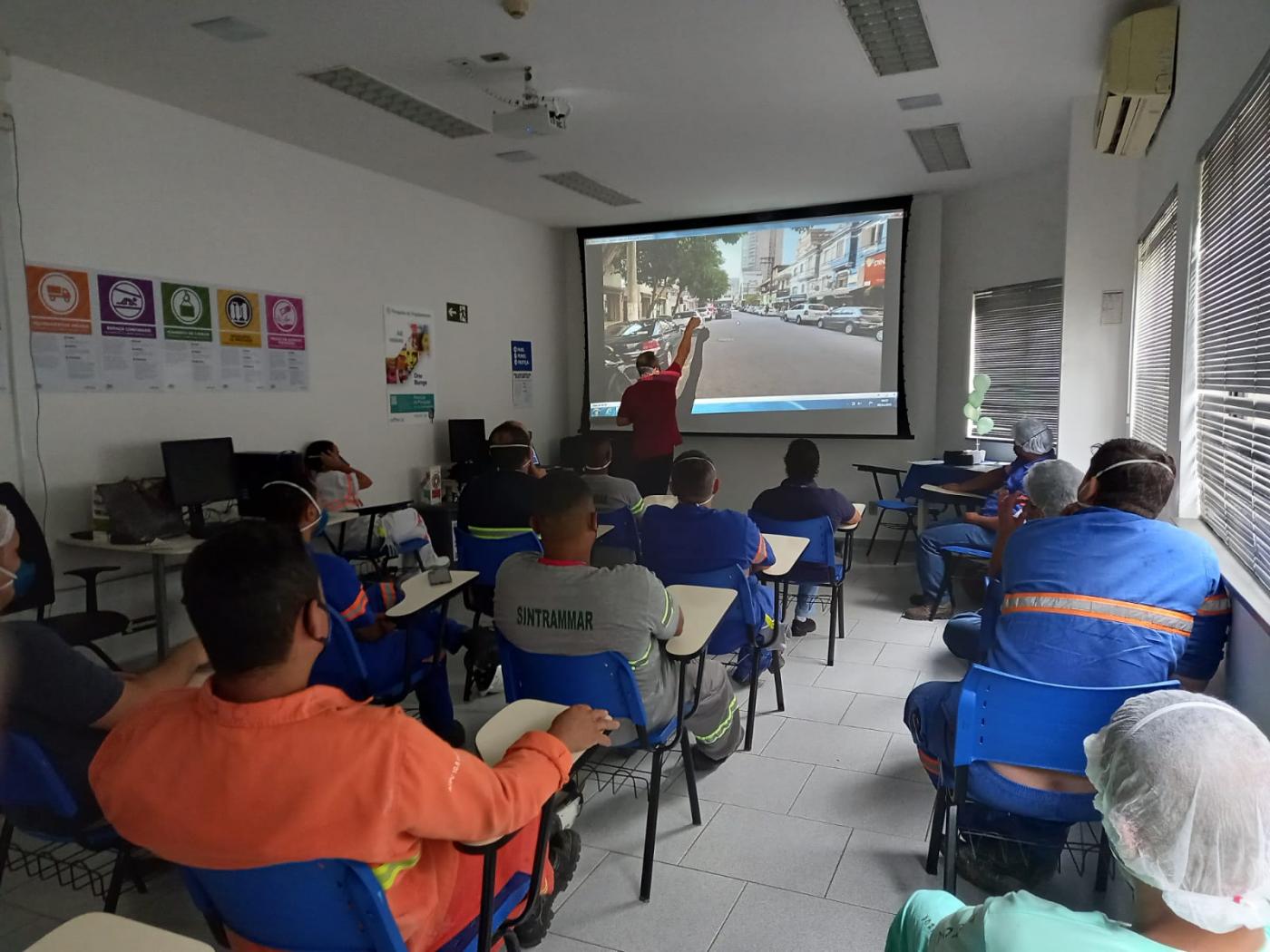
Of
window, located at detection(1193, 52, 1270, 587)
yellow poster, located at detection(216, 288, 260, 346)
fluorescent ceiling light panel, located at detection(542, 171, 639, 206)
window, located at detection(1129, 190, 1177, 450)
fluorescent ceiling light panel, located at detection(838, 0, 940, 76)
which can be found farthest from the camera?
fluorescent ceiling light panel, located at detection(542, 171, 639, 206)

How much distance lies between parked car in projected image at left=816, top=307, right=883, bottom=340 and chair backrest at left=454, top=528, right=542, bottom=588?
4.61m

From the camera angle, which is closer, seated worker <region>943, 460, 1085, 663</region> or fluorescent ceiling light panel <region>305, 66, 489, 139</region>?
seated worker <region>943, 460, 1085, 663</region>

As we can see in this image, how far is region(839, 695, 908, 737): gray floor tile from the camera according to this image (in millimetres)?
3371

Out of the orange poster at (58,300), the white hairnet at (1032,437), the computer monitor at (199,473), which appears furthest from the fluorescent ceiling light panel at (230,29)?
the white hairnet at (1032,437)

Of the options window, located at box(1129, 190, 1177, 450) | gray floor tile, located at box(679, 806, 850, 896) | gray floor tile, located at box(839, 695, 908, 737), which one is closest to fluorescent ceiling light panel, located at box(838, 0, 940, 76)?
window, located at box(1129, 190, 1177, 450)

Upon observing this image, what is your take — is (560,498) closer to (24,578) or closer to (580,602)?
(580,602)

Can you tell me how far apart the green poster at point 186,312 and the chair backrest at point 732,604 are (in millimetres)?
3253

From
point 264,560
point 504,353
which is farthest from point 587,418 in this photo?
point 264,560

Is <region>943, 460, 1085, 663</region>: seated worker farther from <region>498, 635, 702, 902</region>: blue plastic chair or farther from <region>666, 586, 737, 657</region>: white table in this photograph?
<region>498, 635, 702, 902</region>: blue plastic chair

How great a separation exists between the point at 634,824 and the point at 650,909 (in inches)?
17.3

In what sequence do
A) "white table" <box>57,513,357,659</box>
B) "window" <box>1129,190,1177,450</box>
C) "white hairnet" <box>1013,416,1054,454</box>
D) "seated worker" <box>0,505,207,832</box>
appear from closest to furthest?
"seated worker" <box>0,505,207,832</box>, "window" <box>1129,190,1177,450</box>, "white table" <box>57,513,357,659</box>, "white hairnet" <box>1013,416,1054,454</box>

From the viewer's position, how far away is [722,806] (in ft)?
9.04

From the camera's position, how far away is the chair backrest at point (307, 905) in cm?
118

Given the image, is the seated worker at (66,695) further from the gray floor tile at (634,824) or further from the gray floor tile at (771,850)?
the gray floor tile at (771,850)
